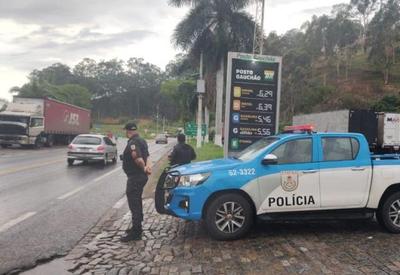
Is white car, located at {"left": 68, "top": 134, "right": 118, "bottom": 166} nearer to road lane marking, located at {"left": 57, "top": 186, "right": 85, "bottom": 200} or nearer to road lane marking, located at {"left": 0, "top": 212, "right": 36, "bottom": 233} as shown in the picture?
road lane marking, located at {"left": 57, "top": 186, "right": 85, "bottom": 200}

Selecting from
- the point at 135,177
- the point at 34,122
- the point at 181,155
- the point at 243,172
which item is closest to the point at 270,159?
the point at 243,172

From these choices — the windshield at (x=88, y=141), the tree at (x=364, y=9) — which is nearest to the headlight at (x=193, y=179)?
the windshield at (x=88, y=141)

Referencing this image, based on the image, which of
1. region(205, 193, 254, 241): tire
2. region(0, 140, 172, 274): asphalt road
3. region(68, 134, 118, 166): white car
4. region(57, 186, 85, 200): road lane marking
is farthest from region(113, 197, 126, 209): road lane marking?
region(68, 134, 118, 166): white car

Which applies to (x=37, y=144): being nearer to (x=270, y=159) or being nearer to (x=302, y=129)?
(x=302, y=129)

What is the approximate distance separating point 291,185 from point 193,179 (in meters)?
1.50

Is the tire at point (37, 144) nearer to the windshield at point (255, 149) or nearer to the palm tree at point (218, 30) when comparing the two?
the palm tree at point (218, 30)

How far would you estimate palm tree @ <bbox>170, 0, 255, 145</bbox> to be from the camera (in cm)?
4106

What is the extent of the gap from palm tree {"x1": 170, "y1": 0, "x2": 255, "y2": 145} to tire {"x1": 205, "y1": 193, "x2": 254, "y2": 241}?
33.2 metres

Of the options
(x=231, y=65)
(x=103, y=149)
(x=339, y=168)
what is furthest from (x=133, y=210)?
(x=103, y=149)

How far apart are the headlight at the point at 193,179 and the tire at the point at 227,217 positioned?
14.0 inches

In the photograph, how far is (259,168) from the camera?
751 cm

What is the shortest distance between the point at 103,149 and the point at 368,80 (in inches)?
3109

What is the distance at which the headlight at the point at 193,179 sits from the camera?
24.3 ft

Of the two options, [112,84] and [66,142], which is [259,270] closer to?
[66,142]
